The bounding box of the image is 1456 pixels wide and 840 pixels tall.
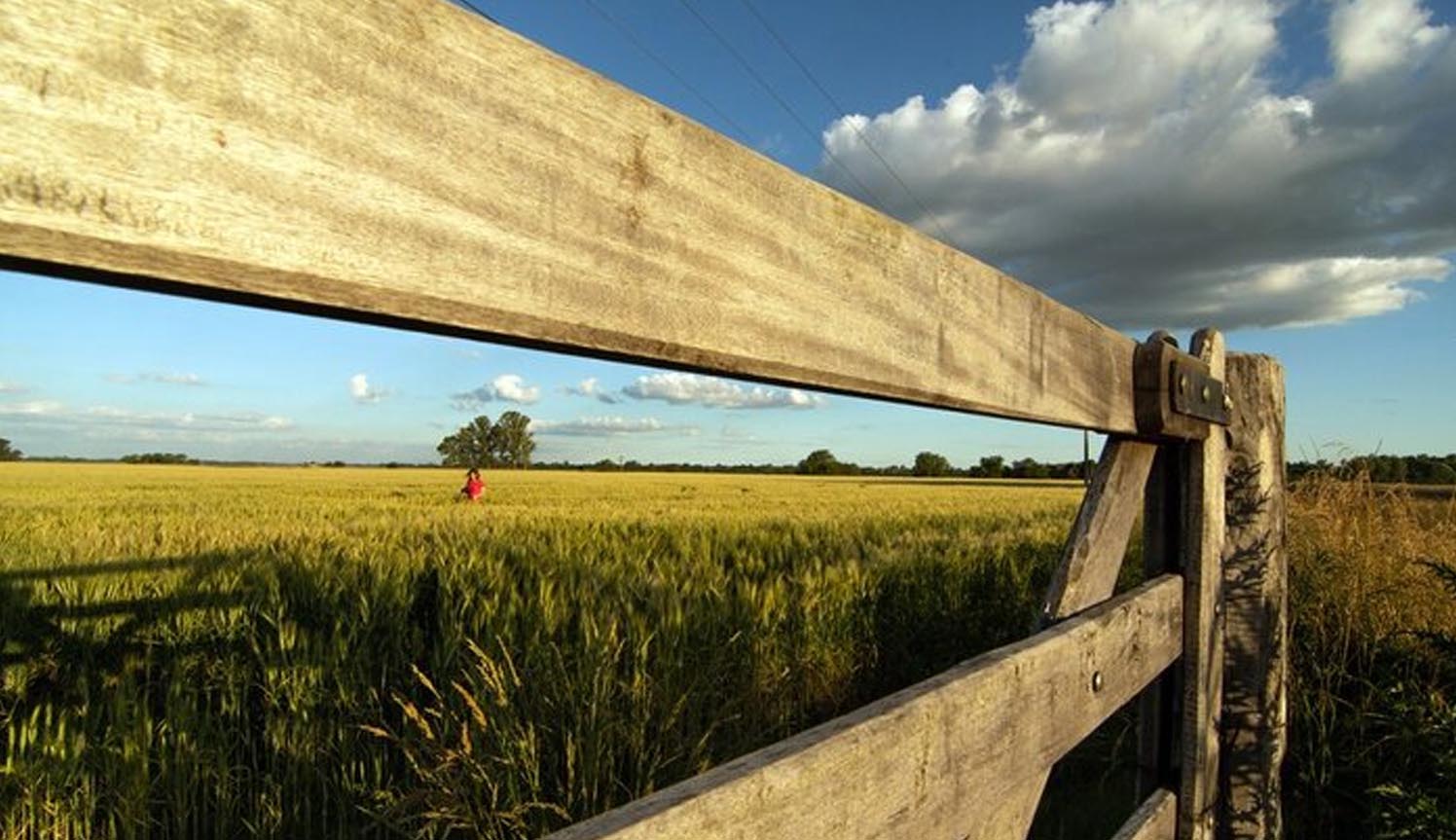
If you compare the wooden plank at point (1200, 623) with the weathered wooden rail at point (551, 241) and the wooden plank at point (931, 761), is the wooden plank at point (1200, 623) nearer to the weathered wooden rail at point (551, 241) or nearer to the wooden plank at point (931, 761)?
the wooden plank at point (931, 761)

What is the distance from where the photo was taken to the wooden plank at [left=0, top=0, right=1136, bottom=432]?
471 millimetres

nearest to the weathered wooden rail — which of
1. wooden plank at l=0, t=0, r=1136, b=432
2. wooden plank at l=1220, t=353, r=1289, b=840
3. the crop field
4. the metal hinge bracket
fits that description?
wooden plank at l=0, t=0, r=1136, b=432

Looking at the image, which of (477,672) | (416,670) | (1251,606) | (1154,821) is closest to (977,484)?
(477,672)

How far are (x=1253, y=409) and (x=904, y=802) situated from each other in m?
2.15

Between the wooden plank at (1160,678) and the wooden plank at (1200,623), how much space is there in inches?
1.5

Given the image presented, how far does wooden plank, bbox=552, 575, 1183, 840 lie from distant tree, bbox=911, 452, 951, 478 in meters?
88.1

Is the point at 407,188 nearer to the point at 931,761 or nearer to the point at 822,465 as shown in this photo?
the point at 931,761

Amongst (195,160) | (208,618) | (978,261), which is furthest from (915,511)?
(195,160)

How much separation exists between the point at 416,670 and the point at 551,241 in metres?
2.43

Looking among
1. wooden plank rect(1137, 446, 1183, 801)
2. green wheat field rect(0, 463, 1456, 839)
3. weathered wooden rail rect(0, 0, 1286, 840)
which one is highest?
weathered wooden rail rect(0, 0, 1286, 840)

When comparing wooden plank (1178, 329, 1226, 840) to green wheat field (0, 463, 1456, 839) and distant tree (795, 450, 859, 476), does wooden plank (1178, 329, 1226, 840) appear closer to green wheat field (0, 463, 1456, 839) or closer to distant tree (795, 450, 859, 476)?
green wheat field (0, 463, 1456, 839)

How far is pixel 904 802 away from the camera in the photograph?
1040 millimetres

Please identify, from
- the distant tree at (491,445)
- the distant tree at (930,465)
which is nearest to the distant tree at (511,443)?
the distant tree at (491,445)

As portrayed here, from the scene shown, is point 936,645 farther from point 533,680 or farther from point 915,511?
point 915,511
